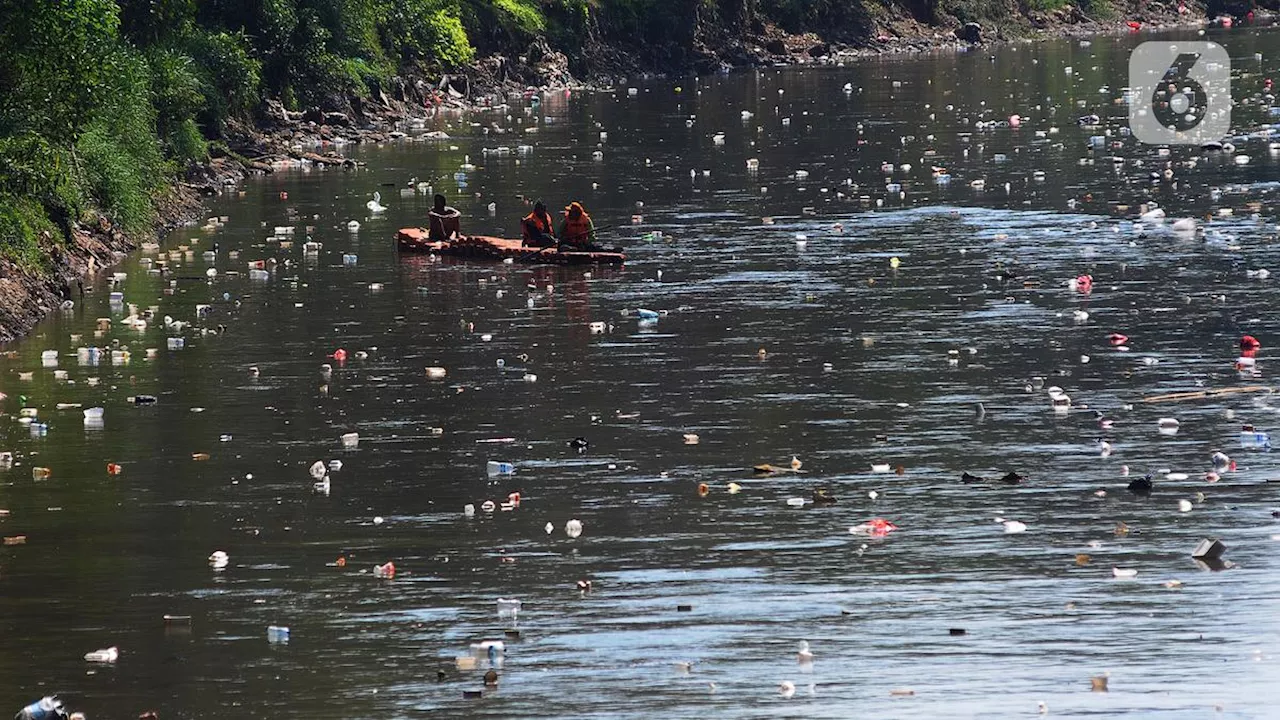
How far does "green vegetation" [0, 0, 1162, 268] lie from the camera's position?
26.1 metres

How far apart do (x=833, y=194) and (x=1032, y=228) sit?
5.78m

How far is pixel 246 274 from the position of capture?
27.9 m

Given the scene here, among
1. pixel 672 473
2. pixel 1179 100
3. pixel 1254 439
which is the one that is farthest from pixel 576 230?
pixel 1179 100

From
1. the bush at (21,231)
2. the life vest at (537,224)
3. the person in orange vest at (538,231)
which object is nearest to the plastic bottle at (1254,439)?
the person in orange vest at (538,231)

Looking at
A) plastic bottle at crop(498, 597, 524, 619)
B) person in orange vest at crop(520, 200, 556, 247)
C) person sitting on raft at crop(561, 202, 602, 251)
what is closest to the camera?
plastic bottle at crop(498, 597, 524, 619)

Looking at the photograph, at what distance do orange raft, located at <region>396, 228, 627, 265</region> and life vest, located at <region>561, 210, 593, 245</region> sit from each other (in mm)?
269

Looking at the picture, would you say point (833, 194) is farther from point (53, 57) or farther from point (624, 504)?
point (624, 504)

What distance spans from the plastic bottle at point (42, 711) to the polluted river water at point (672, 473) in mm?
230

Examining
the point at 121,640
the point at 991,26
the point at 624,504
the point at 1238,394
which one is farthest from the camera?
the point at 991,26

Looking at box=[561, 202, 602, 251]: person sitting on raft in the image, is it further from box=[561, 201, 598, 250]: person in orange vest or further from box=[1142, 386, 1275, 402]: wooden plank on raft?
box=[1142, 386, 1275, 402]: wooden plank on raft

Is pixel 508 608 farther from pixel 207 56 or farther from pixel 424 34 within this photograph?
pixel 424 34

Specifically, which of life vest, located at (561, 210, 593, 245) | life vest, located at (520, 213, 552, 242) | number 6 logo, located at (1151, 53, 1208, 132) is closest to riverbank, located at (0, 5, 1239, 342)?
life vest, located at (520, 213, 552, 242)

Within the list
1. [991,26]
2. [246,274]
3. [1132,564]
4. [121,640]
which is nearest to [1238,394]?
[1132,564]

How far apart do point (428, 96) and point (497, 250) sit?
Result: 3123cm
